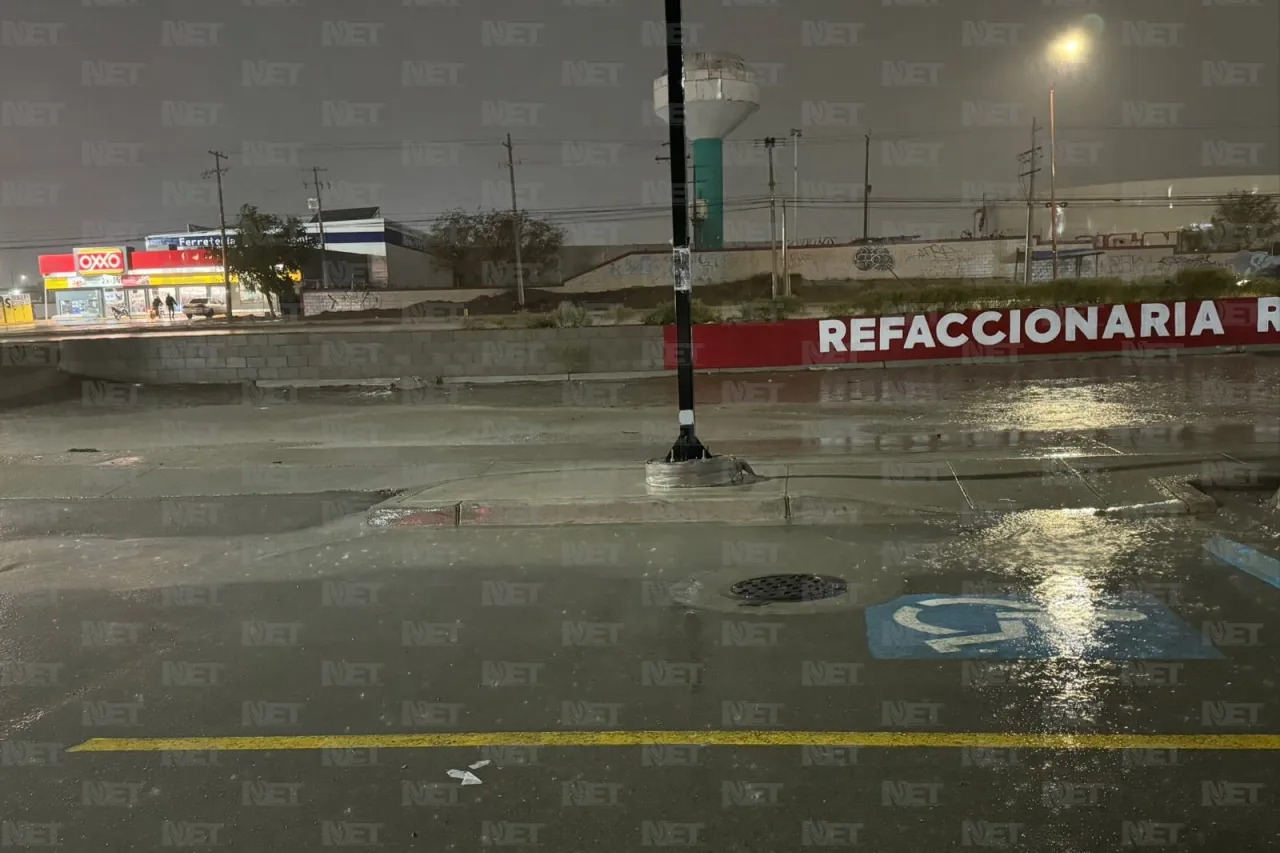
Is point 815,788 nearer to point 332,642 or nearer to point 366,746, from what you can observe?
point 366,746

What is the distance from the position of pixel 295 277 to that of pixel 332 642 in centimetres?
6967

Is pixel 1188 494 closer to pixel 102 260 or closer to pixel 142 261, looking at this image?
pixel 142 261

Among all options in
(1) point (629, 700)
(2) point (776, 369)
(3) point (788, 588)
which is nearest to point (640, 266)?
(2) point (776, 369)

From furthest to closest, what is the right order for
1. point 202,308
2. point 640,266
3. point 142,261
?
point 142,261, point 202,308, point 640,266

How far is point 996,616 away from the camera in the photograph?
546cm

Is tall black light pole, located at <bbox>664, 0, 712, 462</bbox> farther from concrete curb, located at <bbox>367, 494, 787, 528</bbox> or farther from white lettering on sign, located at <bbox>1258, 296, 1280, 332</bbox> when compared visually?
white lettering on sign, located at <bbox>1258, 296, 1280, 332</bbox>

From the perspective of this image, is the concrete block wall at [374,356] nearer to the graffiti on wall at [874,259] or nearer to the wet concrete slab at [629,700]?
the wet concrete slab at [629,700]

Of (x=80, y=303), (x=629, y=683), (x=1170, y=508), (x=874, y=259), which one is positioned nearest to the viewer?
(x=629, y=683)

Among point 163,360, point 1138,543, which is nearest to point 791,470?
point 1138,543

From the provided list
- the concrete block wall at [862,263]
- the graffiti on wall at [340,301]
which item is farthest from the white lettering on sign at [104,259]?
the concrete block wall at [862,263]

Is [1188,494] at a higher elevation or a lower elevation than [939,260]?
lower

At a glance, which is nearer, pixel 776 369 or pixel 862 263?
pixel 776 369

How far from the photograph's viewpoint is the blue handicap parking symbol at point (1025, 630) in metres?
4.87

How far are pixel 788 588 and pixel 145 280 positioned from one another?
78158mm
